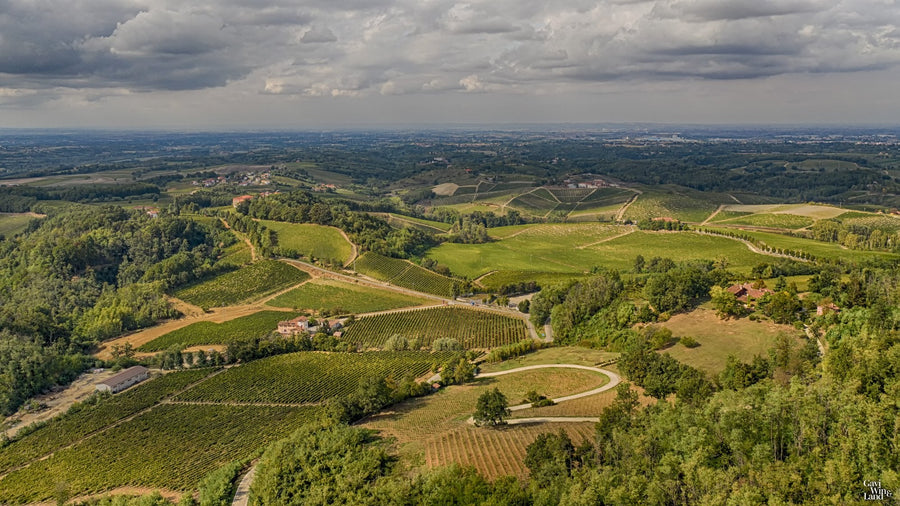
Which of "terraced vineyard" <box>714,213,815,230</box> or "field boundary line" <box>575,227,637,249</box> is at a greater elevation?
"terraced vineyard" <box>714,213,815,230</box>

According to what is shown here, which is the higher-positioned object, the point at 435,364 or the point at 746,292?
the point at 746,292

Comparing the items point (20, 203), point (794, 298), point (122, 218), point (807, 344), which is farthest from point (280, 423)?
point (20, 203)

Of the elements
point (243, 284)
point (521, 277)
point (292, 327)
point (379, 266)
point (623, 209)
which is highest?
point (623, 209)

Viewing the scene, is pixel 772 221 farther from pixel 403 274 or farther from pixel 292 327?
pixel 292 327

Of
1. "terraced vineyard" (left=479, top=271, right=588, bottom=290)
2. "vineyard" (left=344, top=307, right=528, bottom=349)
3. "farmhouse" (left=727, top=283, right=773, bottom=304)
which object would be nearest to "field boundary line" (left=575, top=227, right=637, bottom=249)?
"terraced vineyard" (left=479, top=271, right=588, bottom=290)

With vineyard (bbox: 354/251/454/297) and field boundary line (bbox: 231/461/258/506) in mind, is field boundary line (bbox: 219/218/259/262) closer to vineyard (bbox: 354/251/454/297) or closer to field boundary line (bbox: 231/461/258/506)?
vineyard (bbox: 354/251/454/297)

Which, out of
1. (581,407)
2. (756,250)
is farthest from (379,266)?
(756,250)
